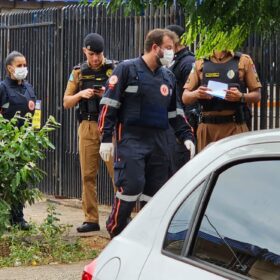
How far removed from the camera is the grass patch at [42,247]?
25.7 feet

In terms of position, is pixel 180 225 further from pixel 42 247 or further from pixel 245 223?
pixel 42 247

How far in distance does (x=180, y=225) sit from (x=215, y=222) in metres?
Result: 0.17

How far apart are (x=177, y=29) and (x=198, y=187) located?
596 centimetres

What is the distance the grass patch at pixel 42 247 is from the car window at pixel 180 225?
453 centimetres

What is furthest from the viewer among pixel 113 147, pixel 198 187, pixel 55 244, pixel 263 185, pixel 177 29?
pixel 177 29

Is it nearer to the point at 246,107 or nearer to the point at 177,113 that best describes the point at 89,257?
the point at 177,113

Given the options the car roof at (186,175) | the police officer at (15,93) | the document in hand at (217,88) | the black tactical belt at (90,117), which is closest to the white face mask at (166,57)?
the document in hand at (217,88)

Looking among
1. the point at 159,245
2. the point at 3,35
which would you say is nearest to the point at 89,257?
the point at 159,245

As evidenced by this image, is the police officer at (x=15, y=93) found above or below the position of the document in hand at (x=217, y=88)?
below

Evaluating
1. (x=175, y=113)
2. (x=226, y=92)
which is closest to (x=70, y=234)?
(x=175, y=113)

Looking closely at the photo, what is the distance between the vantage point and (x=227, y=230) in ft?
10.5

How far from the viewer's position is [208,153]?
11.3 ft

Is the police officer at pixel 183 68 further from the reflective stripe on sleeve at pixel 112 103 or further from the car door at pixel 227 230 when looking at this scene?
the car door at pixel 227 230

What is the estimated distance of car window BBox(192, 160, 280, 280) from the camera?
2988 millimetres
